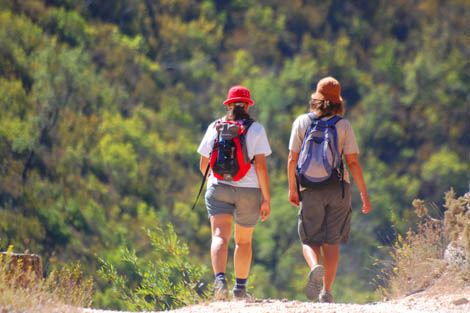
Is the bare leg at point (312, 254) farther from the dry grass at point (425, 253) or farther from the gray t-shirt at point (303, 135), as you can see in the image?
the dry grass at point (425, 253)

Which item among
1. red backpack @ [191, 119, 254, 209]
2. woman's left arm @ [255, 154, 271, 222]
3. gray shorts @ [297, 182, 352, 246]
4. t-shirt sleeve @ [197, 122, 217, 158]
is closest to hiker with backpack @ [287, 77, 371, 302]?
gray shorts @ [297, 182, 352, 246]

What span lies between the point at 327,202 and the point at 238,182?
23.1 inches

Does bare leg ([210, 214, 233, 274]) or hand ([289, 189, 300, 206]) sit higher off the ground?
hand ([289, 189, 300, 206])

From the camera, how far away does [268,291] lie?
25.7 metres

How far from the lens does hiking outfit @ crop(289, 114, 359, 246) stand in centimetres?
458

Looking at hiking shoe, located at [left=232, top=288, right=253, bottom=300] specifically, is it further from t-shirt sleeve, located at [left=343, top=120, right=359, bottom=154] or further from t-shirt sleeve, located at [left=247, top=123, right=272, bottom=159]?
t-shirt sleeve, located at [left=343, top=120, right=359, bottom=154]

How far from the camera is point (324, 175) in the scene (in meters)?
4.53

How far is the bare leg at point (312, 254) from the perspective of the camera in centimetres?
453

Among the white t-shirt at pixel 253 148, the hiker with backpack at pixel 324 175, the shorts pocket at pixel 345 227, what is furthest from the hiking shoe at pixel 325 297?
the white t-shirt at pixel 253 148

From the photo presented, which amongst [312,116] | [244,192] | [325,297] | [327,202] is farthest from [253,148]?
[325,297]

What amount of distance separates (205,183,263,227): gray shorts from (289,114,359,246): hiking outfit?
36 centimetres

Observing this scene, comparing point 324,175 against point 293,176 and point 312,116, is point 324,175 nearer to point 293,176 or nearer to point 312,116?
point 293,176

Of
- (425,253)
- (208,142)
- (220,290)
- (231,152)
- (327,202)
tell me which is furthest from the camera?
(425,253)

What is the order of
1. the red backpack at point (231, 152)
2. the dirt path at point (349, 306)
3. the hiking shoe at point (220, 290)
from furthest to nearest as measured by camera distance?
the red backpack at point (231, 152) → the hiking shoe at point (220, 290) → the dirt path at point (349, 306)
